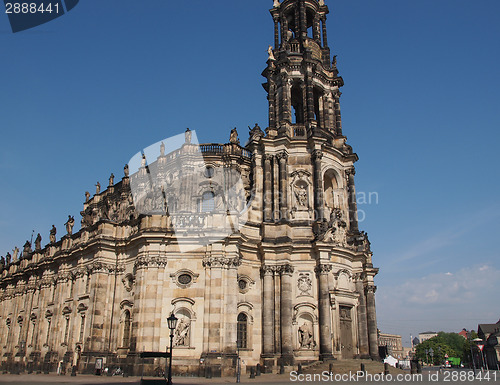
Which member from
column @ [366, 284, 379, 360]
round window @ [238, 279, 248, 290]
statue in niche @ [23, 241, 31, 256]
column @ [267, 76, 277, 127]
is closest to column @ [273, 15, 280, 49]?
column @ [267, 76, 277, 127]

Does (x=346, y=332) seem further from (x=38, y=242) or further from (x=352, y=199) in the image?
(x=38, y=242)

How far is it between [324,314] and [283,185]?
34.3 feet

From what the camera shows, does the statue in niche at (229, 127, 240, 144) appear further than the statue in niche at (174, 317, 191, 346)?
Yes

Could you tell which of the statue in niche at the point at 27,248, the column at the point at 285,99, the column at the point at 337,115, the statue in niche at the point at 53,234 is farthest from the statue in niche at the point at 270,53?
the statue in niche at the point at 27,248

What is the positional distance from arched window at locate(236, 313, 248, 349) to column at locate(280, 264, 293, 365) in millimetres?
2540

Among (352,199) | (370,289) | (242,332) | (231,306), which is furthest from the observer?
(352,199)

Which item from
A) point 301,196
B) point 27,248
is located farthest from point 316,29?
point 27,248

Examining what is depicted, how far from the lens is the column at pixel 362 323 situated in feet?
121

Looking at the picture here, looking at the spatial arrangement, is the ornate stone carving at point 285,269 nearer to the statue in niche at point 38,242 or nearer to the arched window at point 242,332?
the arched window at point 242,332

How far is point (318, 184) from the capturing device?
121ft

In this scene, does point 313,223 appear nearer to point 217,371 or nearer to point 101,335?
point 217,371

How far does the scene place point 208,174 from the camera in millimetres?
38562

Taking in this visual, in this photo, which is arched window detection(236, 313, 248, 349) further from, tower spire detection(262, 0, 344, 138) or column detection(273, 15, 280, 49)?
column detection(273, 15, 280, 49)

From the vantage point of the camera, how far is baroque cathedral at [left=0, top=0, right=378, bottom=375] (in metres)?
29.8
